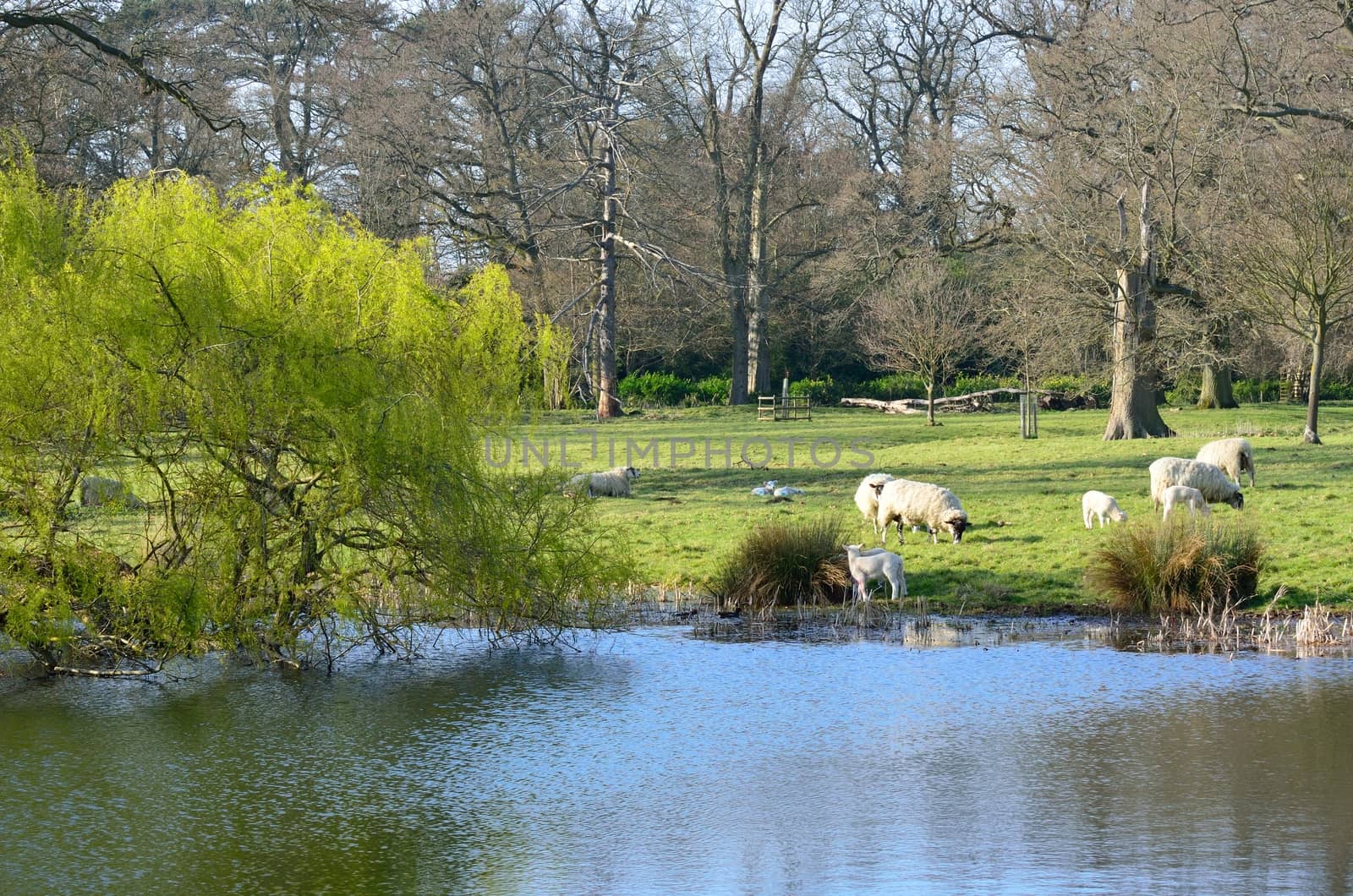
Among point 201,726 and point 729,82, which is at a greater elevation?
point 729,82

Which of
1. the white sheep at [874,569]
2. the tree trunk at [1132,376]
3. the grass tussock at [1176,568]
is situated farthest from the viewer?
the tree trunk at [1132,376]

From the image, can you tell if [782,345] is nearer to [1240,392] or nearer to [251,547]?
[1240,392]

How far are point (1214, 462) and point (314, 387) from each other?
15831 mm

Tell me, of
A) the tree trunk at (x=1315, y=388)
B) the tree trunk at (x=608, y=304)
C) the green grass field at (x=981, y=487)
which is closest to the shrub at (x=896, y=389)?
the green grass field at (x=981, y=487)

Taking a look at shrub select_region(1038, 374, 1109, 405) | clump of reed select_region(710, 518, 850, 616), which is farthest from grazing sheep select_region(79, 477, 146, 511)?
shrub select_region(1038, 374, 1109, 405)

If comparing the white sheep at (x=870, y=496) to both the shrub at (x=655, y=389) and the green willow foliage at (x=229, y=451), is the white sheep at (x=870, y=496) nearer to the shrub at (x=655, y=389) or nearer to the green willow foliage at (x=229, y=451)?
the green willow foliage at (x=229, y=451)

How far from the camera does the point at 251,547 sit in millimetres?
11617

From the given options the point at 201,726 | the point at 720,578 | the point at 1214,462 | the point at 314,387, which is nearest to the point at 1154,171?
the point at 1214,462

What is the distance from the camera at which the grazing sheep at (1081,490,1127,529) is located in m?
18.1

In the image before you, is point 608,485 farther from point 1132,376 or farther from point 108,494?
point 1132,376

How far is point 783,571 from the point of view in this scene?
15.6 m

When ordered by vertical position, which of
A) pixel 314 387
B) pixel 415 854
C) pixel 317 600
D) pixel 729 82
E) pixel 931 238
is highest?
pixel 729 82

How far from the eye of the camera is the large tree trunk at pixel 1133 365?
32031mm

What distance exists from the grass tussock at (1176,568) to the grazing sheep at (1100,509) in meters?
2.95
